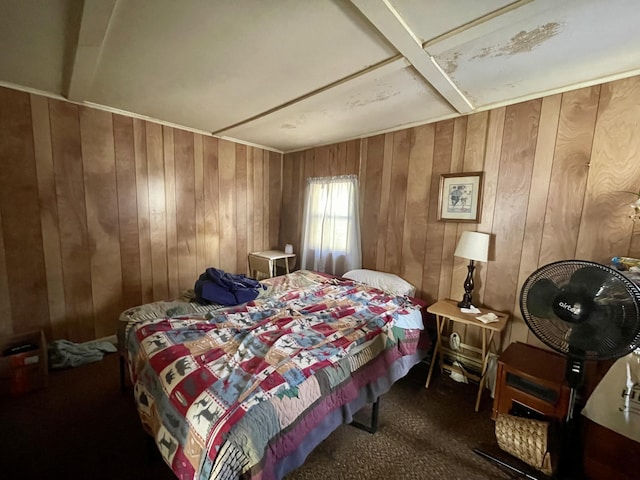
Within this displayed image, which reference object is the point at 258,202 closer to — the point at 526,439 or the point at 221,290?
the point at 221,290

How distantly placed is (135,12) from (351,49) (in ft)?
3.43

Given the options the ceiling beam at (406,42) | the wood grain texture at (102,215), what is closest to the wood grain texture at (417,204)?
the ceiling beam at (406,42)

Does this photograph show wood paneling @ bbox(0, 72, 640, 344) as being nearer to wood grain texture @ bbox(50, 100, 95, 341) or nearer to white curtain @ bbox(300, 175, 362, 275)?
wood grain texture @ bbox(50, 100, 95, 341)

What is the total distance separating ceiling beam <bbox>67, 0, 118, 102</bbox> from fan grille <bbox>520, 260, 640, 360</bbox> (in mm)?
2306

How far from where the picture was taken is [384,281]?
8.27 feet

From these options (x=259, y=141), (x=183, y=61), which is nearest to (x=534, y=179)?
(x=183, y=61)

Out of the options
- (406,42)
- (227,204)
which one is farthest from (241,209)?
(406,42)

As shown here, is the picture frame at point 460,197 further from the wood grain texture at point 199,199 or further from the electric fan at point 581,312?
the wood grain texture at point 199,199

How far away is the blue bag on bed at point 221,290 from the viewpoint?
1.99 metres

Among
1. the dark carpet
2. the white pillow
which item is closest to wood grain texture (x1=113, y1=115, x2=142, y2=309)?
the dark carpet

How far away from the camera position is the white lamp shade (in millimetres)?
1941

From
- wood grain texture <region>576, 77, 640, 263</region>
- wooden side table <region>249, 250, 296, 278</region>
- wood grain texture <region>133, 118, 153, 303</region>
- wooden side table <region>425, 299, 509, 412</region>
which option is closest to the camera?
wood grain texture <region>576, 77, 640, 263</region>

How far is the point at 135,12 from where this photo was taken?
117cm

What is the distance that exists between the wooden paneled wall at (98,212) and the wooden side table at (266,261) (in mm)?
392
